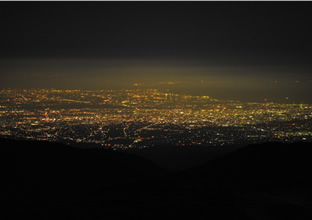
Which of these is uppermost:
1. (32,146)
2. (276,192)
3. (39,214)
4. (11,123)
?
(276,192)

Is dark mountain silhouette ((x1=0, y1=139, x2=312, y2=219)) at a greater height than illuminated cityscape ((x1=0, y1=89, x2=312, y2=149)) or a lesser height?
greater

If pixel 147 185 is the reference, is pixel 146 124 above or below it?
below

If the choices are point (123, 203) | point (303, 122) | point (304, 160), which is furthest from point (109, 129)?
point (123, 203)

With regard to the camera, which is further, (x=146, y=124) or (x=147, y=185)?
(x=146, y=124)

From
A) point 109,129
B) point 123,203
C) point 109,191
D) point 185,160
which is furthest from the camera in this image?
point 109,129

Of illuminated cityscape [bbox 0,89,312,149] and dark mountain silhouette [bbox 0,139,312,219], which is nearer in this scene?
dark mountain silhouette [bbox 0,139,312,219]

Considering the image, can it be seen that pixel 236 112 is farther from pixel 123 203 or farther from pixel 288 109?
pixel 123 203
